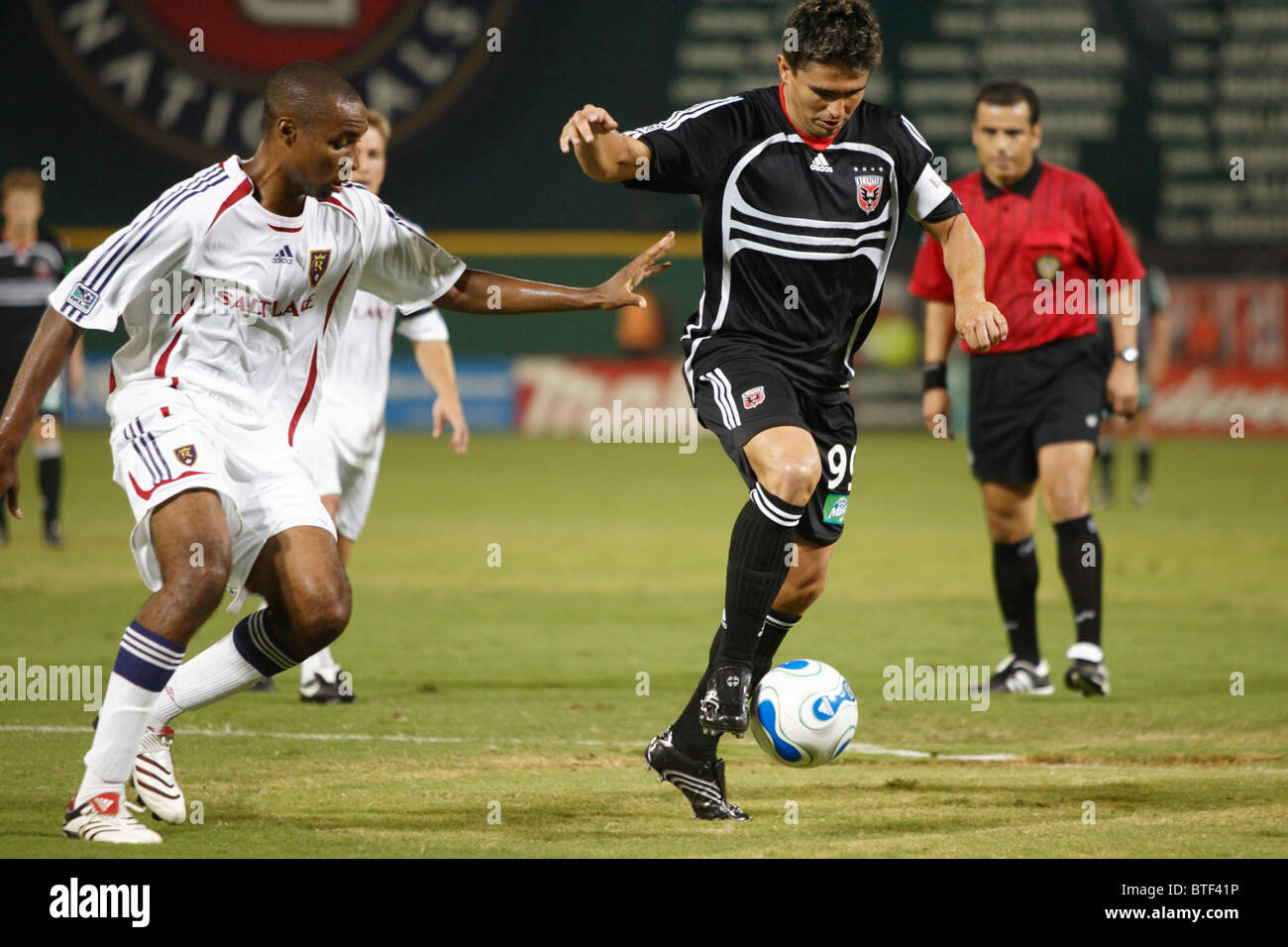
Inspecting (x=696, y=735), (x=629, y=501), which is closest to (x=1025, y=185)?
(x=696, y=735)

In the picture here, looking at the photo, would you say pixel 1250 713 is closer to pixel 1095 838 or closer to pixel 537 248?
pixel 1095 838

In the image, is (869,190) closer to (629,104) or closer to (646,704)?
(646,704)

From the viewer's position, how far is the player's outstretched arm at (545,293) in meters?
5.28

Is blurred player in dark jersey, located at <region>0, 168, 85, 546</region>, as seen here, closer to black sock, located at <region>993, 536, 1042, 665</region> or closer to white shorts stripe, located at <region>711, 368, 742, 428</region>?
black sock, located at <region>993, 536, 1042, 665</region>

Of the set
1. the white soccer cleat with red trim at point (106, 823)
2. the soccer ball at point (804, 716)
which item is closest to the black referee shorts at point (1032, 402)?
the soccer ball at point (804, 716)

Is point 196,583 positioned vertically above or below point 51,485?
below

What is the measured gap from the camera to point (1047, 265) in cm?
766

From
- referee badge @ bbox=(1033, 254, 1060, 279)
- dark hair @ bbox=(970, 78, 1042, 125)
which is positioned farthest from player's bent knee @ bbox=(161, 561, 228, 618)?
dark hair @ bbox=(970, 78, 1042, 125)

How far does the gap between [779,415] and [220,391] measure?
1635 millimetres

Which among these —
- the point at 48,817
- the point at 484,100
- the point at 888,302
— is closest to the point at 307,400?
the point at 48,817

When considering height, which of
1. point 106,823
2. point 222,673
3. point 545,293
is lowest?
point 106,823

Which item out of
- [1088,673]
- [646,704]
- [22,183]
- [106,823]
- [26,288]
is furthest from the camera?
[26,288]

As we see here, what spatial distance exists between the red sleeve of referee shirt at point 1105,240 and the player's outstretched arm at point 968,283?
7.72 ft
